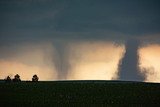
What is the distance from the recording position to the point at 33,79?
12094 cm

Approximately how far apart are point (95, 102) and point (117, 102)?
7.80 ft

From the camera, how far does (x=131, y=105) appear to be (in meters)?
42.6

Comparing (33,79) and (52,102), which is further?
(33,79)

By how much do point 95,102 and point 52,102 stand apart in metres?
4.57

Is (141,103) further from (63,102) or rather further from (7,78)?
(7,78)

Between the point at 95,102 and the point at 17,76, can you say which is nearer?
the point at 95,102

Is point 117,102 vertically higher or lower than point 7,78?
lower

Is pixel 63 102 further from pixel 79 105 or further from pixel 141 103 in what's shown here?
pixel 141 103

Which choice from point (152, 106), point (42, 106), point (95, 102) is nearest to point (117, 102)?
point (95, 102)

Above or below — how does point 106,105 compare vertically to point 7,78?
below

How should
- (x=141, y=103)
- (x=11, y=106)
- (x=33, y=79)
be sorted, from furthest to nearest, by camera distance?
(x=33, y=79) → (x=141, y=103) → (x=11, y=106)

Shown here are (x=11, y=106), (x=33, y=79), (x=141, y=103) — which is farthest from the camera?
(x=33, y=79)

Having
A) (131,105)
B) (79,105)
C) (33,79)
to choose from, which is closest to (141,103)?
(131,105)

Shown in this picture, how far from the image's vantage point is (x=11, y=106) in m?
40.6
